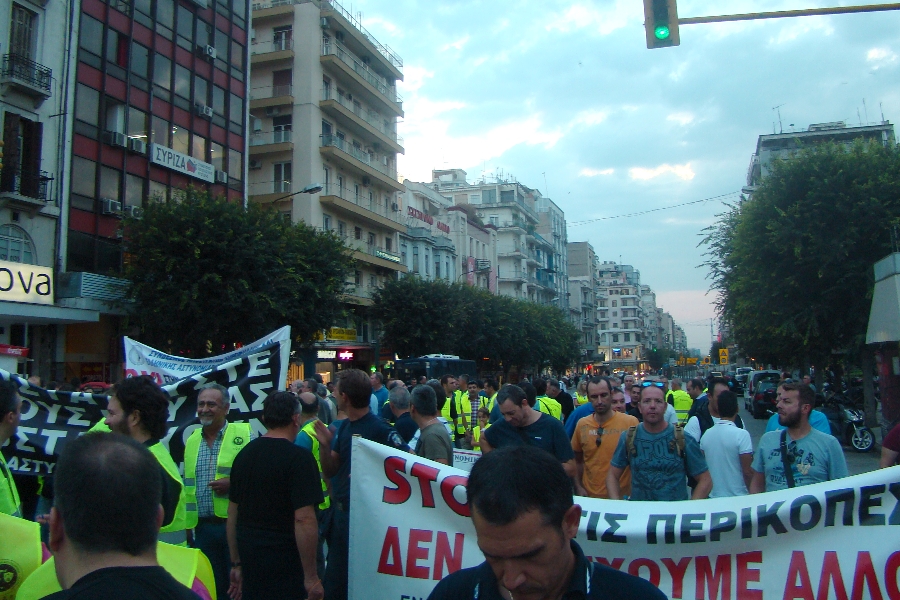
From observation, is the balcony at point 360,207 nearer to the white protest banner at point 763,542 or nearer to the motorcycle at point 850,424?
the motorcycle at point 850,424

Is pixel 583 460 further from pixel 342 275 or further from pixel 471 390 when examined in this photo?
pixel 342 275

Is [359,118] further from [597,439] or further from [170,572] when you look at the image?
[170,572]

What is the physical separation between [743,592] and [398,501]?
1.91m

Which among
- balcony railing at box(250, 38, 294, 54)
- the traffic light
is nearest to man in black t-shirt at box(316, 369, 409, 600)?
the traffic light

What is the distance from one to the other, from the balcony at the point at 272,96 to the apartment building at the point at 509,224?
3865cm

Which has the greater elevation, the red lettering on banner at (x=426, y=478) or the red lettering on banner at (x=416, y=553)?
the red lettering on banner at (x=426, y=478)

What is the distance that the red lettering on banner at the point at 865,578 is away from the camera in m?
3.67

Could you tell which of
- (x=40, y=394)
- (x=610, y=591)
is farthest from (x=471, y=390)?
(x=610, y=591)

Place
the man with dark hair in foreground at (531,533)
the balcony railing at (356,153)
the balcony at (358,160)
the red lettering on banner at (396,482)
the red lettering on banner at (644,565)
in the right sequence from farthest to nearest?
the balcony railing at (356,153) → the balcony at (358,160) → the red lettering on banner at (396,482) → the red lettering on banner at (644,565) → the man with dark hair in foreground at (531,533)

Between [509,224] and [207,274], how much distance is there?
6073cm

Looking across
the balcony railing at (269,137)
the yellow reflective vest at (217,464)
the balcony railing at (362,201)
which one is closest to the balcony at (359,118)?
the balcony railing at (269,137)

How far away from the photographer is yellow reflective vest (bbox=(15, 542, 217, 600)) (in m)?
2.58

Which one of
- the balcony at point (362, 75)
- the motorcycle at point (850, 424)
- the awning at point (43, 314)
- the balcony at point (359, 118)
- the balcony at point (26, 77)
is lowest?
the motorcycle at point (850, 424)

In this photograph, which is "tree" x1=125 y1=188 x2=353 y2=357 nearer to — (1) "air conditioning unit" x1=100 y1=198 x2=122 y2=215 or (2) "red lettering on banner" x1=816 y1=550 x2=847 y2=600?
(1) "air conditioning unit" x1=100 y1=198 x2=122 y2=215
